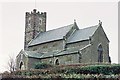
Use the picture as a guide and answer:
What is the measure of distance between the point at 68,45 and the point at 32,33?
17.3m

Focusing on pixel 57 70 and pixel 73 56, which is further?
pixel 73 56

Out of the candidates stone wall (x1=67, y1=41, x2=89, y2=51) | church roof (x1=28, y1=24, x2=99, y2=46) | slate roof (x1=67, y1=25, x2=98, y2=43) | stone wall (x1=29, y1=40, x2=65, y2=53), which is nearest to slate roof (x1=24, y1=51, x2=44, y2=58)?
stone wall (x1=29, y1=40, x2=65, y2=53)

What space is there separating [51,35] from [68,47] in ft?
27.1

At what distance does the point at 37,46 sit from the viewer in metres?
76.5

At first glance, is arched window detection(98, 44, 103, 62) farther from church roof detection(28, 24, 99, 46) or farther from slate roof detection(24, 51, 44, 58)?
slate roof detection(24, 51, 44, 58)

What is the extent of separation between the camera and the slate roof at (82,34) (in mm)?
65137

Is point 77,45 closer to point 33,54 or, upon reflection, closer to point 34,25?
point 33,54

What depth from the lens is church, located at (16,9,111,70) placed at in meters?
62.9

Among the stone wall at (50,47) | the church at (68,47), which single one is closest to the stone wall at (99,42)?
the church at (68,47)

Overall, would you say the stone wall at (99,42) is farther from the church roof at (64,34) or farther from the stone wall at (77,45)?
the stone wall at (77,45)

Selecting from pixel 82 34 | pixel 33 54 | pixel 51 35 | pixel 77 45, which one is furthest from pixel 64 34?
pixel 33 54

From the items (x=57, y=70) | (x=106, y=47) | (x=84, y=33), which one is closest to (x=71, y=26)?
(x=84, y=33)

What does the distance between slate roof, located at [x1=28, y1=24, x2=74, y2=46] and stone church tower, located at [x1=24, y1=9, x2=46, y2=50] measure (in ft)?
6.14

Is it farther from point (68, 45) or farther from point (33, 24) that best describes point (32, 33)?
point (68, 45)
